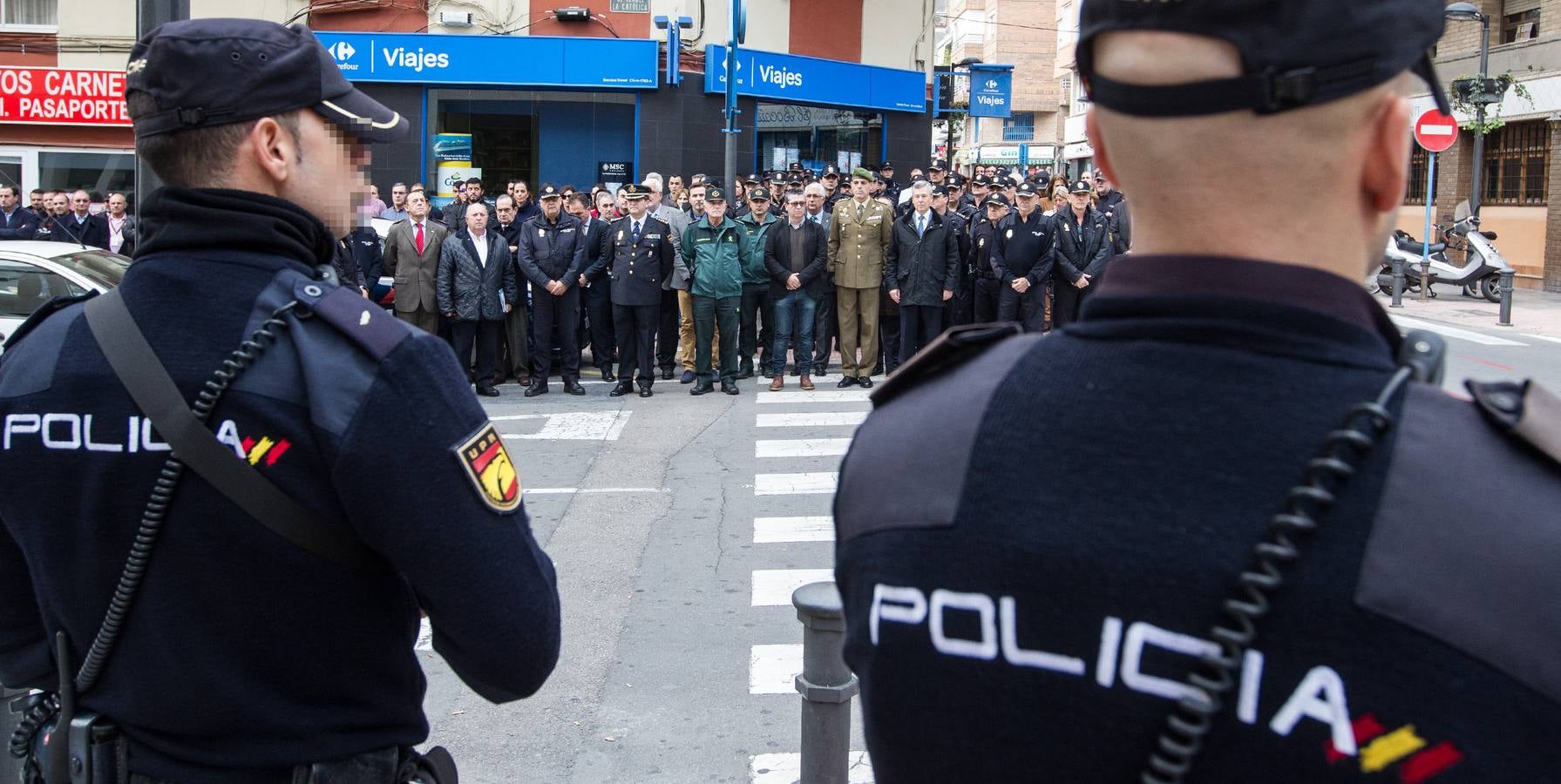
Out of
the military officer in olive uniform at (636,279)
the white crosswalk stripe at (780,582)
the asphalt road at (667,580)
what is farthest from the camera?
the military officer in olive uniform at (636,279)

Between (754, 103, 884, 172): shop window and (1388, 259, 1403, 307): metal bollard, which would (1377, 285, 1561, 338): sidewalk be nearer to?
(1388, 259, 1403, 307): metal bollard

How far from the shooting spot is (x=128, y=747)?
2146 millimetres

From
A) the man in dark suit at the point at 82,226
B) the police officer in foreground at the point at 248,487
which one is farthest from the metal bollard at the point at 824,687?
the man in dark suit at the point at 82,226

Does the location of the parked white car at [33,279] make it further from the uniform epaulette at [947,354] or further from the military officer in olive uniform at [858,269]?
the uniform epaulette at [947,354]

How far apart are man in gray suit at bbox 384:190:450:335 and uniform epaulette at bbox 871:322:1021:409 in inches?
506

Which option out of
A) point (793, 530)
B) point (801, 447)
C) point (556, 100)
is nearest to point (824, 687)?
point (793, 530)

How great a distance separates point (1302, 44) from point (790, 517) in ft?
26.3

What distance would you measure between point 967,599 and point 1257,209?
18.1 inches

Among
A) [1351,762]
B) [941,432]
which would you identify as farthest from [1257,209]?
[1351,762]

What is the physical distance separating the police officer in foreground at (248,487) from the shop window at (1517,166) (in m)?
29.4

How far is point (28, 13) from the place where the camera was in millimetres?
24594

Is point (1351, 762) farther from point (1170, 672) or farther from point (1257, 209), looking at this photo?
point (1257, 209)

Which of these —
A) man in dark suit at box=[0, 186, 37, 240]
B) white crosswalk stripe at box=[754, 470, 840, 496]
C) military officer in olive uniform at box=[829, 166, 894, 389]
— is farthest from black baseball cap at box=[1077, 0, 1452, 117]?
man in dark suit at box=[0, 186, 37, 240]

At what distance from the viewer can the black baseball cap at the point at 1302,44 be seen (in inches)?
49.8
